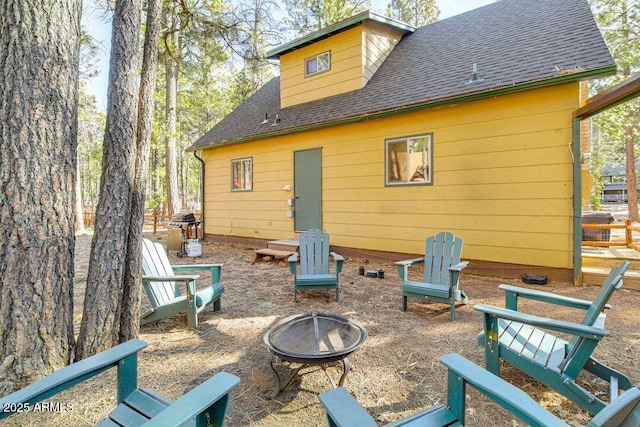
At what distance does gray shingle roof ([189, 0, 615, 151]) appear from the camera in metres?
4.85

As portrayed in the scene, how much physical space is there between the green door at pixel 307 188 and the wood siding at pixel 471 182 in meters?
0.17

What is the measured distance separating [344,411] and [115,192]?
7.88ft

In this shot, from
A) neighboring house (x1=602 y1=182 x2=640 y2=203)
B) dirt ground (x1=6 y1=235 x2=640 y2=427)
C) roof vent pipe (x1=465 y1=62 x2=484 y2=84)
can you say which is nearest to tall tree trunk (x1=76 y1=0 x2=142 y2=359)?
dirt ground (x1=6 y1=235 x2=640 y2=427)

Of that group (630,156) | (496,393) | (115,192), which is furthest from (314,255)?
(630,156)

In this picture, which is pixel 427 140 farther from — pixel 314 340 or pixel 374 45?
pixel 314 340

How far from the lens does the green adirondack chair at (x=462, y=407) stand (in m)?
0.90

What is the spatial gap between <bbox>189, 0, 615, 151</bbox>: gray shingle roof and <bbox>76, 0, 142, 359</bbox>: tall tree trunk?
4.60m

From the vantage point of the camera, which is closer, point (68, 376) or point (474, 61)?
point (68, 376)

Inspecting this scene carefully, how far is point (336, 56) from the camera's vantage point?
7.91 metres

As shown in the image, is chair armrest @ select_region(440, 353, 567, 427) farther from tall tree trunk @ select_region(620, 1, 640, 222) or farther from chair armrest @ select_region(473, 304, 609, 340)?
tall tree trunk @ select_region(620, 1, 640, 222)

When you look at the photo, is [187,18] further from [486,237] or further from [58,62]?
[486,237]

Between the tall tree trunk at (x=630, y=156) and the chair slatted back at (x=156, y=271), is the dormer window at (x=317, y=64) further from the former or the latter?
the tall tree trunk at (x=630, y=156)

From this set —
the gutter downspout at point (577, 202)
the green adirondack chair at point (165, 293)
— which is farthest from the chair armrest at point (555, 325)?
the gutter downspout at point (577, 202)

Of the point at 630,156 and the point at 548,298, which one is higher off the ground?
the point at 630,156
